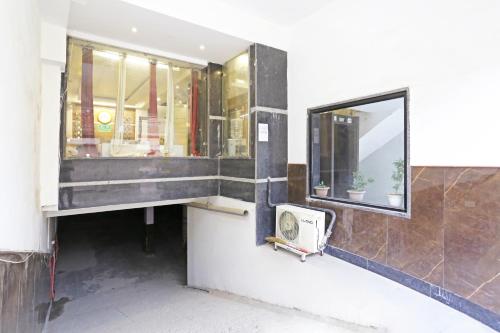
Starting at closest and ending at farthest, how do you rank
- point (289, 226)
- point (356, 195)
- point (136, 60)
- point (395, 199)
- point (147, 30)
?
point (395, 199) → point (356, 195) → point (147, 30) → point (289, 226) → point (136, 60)

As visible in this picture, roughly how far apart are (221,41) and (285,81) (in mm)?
1005

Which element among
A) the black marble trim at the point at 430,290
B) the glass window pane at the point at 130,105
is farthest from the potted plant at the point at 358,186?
the glass window pane at the point at 130,105

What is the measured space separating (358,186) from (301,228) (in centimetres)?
82

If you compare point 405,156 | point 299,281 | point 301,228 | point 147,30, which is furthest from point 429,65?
point 147,30

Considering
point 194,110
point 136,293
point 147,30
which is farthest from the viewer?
point 136,293

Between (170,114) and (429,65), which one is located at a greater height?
(429,65)

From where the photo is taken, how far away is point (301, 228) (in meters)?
3.20

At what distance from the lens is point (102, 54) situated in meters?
3.63

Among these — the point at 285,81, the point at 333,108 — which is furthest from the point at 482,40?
the point at 285,81

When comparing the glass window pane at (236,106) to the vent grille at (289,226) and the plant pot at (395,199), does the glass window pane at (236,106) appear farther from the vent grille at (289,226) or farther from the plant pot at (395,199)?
the plant pot at (395,199)

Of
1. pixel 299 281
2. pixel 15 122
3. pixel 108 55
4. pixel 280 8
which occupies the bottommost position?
pixel 299 281

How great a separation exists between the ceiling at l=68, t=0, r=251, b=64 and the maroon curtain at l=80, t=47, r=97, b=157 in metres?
0.30

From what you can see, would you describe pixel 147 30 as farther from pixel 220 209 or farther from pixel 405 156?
pixel 405 156

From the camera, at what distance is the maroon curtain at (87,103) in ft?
11.4
